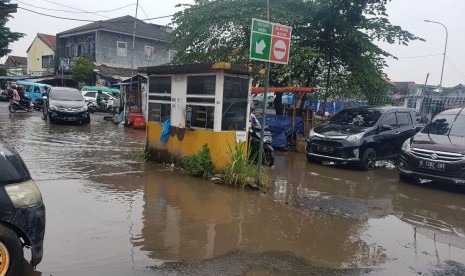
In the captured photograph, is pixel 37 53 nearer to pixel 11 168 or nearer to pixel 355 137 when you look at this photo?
pixel 355 137

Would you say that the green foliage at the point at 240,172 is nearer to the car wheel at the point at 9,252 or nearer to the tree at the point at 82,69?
the car wheel at the point at 9,252

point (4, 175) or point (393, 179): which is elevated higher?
point (4, 175)

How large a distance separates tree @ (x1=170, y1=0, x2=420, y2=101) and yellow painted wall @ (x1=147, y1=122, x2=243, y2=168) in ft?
17.2

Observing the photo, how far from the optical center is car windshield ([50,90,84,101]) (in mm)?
18156

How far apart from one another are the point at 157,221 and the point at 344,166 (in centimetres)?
724

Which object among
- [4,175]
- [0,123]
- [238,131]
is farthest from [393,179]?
[0,123]

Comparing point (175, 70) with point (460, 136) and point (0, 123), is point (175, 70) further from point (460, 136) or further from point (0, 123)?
point (0, 123)

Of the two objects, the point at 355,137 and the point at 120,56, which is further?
the point at 120,56

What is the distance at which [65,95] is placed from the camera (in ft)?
60.3

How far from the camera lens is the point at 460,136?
9.20 m

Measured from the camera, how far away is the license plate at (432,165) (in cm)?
849

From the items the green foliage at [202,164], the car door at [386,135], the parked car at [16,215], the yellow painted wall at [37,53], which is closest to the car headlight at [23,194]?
the parked car at [16,215]

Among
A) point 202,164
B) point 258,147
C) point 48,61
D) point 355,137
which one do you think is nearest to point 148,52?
point 48,61

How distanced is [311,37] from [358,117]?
3.96 metres
